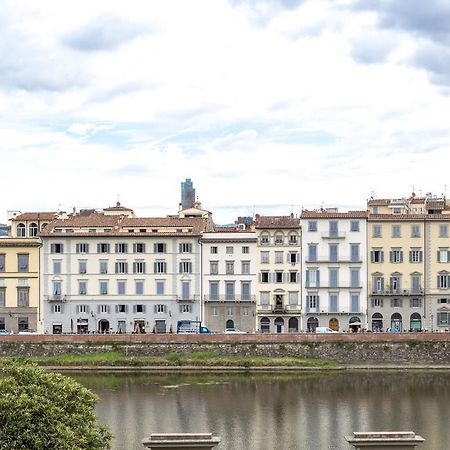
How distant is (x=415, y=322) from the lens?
7356cm

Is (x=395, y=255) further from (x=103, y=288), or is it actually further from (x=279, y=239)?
(x=103, y=288)

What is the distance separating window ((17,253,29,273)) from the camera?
7412 centimetres

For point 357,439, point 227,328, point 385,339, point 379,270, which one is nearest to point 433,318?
point 379,270

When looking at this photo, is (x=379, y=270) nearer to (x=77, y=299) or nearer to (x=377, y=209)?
(x=377, y=209)

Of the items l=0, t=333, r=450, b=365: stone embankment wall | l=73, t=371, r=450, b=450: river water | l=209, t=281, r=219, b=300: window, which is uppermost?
l=209, t=281, r=219, b=300: window

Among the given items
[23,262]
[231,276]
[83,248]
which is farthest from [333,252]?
[23,262]

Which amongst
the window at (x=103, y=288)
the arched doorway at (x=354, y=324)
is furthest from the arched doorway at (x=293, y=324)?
the window at (x=103, y=288)

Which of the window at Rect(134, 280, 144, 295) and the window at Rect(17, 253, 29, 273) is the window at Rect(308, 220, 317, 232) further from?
the window at Rect(17, 253, 29, 273)

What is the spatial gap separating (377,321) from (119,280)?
1862 cm

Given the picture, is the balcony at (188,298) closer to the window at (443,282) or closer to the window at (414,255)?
the window at (414,255)

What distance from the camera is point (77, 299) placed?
243 ft

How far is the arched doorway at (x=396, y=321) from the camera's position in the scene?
73.4 meters

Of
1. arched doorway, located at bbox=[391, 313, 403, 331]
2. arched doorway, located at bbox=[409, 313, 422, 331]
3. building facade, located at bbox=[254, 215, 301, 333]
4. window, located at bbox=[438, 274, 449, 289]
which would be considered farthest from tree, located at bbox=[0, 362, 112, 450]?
window, located at bbox=[438, 274, 449, 289]

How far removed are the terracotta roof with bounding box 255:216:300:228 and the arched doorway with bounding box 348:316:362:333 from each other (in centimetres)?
764
